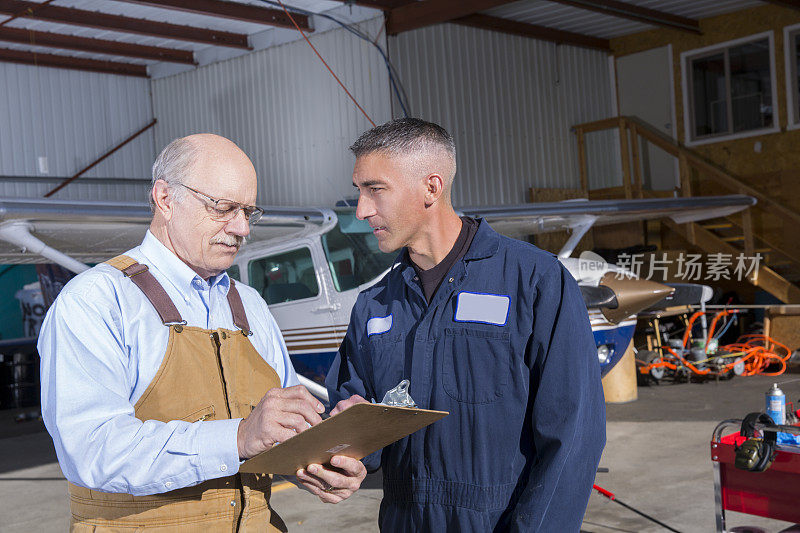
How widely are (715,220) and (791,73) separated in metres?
3.06

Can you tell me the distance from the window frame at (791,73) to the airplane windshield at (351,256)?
36.8 ft

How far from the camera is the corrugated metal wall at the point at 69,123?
48.0 ft

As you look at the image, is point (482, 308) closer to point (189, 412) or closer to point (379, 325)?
point (379, 325)

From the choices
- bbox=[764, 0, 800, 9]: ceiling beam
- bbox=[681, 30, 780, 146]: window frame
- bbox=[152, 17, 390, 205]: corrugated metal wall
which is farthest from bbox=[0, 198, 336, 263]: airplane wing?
bbox=[681, 30, 780, 146]: window frame

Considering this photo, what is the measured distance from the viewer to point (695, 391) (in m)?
9.52

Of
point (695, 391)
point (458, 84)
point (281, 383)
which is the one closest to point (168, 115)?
point (458, 84)

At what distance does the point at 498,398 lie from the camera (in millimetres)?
1885

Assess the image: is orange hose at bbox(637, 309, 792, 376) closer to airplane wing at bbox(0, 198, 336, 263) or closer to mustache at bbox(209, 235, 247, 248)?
airplane wing at bbox(0, 198, 336, 263)

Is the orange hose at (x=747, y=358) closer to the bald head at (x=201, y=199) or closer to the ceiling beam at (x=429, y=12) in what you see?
the ceiling beam at (x=429, y=12)

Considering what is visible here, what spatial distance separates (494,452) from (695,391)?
848 centimetres

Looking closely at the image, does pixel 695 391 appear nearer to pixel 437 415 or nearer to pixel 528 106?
pixel 528 106

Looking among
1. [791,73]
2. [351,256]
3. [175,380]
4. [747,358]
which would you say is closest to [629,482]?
[351,256]

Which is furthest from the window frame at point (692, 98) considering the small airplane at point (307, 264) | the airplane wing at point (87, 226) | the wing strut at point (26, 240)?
the wing strut at point (26, 240)

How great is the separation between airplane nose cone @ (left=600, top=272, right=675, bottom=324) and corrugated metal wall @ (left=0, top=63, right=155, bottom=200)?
11979 millimetres
